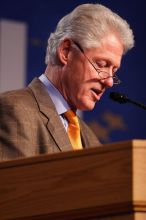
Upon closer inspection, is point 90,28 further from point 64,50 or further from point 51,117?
point 51,117

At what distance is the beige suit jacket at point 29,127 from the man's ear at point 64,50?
7.6 inches

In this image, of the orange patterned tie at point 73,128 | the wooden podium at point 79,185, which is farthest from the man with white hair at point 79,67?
the wooden podium at point 79,185

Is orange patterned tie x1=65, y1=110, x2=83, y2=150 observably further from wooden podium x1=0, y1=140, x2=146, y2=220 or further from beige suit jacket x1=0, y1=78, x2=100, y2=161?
wooden podium x1=0, y1=140, x2=146, y2=220

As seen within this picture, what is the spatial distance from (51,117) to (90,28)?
0.37 meters

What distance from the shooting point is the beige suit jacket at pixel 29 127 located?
2.33 metres

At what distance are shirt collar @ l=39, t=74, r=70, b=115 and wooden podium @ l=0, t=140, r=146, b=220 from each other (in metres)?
0.71

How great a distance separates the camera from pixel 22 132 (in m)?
2.37

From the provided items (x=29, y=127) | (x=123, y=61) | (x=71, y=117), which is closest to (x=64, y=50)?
(x=71, y=117)

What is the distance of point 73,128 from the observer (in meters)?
2.67

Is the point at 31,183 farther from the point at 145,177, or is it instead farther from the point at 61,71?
the point at 61,71

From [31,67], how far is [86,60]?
2.40 ft

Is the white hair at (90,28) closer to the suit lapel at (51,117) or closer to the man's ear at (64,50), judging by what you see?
the man's ear at (64,50)

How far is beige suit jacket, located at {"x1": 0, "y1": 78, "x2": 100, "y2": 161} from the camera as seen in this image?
233 centimetres

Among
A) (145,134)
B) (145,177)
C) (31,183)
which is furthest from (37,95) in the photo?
(145,134)
